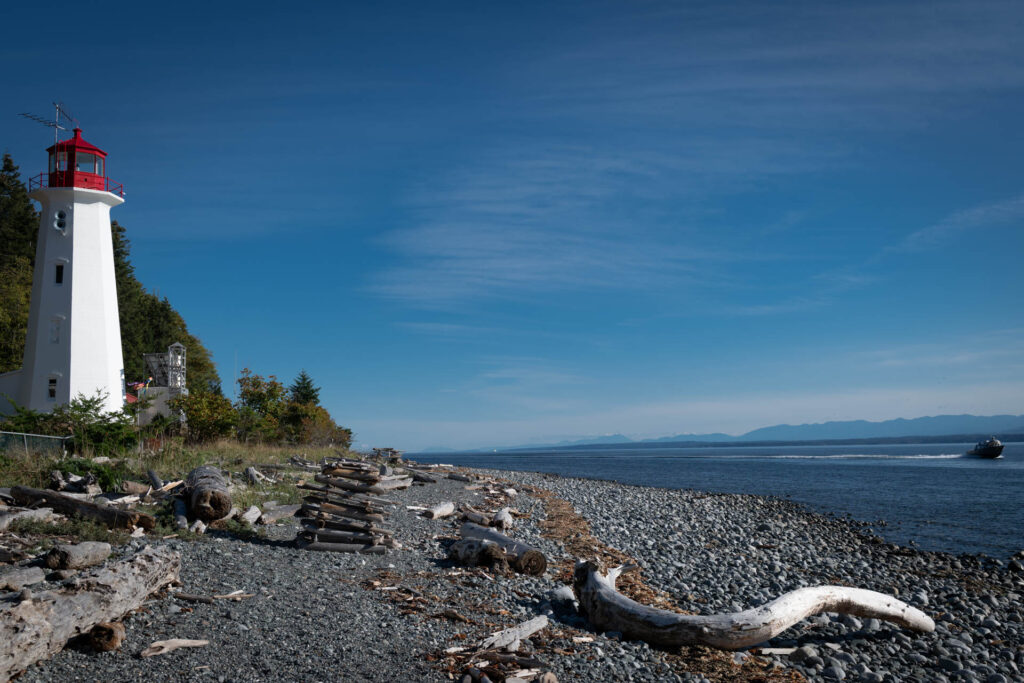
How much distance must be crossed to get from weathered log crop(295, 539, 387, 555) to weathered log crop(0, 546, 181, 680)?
11.4 ft

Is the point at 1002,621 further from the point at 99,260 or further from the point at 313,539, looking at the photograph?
the point at 99,260

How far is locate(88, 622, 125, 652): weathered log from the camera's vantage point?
7059mm

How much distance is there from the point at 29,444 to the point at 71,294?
9715 millimetres

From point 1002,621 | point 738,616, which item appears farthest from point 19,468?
point 1002,621

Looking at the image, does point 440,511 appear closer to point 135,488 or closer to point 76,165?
point 135,488

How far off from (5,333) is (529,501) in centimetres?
3104

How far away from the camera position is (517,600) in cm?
1020

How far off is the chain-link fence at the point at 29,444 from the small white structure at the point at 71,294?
24.5ft

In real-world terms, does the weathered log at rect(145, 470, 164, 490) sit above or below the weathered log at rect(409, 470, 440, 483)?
above

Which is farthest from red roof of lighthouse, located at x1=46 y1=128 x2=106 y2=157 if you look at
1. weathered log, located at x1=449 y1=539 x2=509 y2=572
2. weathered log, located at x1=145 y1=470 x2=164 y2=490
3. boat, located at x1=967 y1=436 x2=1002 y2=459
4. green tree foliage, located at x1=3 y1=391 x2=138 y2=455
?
boat, located at x1=967 y1=436 x2=1002 y2=459

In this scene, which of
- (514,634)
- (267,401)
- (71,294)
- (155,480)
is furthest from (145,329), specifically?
(514,634)

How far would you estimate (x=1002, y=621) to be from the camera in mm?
12609

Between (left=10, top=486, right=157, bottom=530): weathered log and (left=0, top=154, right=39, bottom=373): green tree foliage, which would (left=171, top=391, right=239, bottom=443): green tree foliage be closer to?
(left=0, top=154, right=39, bottom=373): green tree foliage

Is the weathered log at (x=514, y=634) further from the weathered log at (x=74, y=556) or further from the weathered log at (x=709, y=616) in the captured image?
the weathered log at (x=74, y=556)
